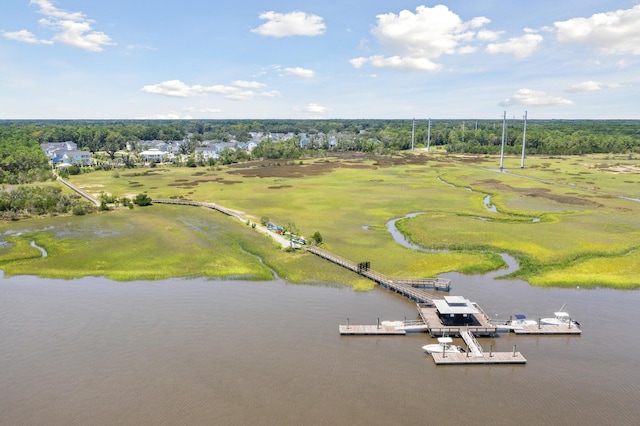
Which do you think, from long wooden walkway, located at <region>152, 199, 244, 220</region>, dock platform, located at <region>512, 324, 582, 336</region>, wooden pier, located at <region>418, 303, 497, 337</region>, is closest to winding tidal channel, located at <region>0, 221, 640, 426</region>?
dock platform, located at <region>512, 324, 582, 336</region>

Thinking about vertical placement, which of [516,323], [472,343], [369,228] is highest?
[369,228]

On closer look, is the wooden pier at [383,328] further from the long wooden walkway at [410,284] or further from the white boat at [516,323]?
the white boat at [516,323]

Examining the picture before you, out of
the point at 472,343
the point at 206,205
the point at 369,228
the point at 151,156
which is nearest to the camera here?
the point at 472,343

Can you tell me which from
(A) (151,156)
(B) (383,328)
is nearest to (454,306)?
(B) (383,328)

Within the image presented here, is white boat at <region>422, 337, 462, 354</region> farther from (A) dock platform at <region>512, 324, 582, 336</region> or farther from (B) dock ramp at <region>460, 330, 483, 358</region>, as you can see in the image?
(A) dock platform at <region>512, 324, 582, 336</region>

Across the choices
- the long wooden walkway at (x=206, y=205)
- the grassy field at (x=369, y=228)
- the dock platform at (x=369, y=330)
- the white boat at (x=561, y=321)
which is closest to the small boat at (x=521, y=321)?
the white boat at (x=561, y=321)

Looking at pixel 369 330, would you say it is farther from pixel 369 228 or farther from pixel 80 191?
pixel 80 191
